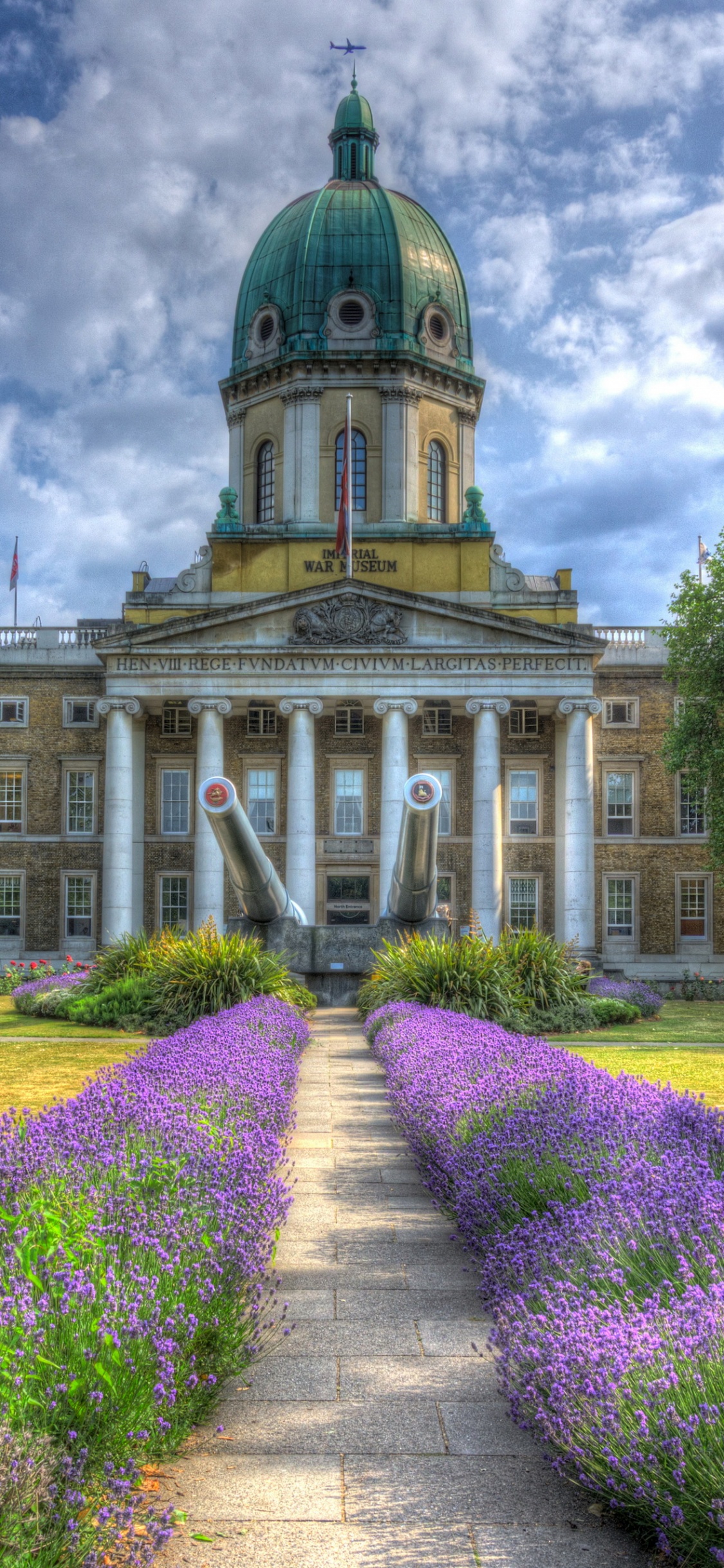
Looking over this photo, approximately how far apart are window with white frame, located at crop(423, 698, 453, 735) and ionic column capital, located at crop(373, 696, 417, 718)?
458 cm

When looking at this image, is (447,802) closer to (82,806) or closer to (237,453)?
(82,806)

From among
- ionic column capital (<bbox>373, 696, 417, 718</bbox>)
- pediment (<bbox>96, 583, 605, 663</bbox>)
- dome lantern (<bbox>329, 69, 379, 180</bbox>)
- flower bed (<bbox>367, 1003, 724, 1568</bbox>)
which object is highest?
dome lantern (<bbox>329, 69, 379, 180</bbox>)

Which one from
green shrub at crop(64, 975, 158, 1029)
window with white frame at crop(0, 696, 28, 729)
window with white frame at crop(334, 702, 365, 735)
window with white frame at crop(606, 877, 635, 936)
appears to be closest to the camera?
green shrub at crop(64, 975, 158, 1029)

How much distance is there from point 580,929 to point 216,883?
11231 millimetres

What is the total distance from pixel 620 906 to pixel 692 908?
2548 millimetres

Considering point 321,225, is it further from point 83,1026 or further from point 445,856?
point 83,1026

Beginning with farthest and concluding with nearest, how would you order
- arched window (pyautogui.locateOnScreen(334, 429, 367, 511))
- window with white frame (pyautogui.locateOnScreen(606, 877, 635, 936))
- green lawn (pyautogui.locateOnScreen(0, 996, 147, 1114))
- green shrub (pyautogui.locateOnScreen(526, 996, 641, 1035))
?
arched window (pyautogui.locateOnScreen(334, 429, 367, 511)) < window with white frame (pyautogui.locateOnScreen(606, 877, 635, 936)) < green shrub (pyautogui.locateOnScreen(526, 996, 641, 1035)) < green lawn (pyautogui.locateOnScreen(0, 996, 147, 1114))

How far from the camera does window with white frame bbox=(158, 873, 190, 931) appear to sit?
43.3 metres

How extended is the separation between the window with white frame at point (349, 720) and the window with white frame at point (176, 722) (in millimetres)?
5221

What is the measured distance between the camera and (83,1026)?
2038cm

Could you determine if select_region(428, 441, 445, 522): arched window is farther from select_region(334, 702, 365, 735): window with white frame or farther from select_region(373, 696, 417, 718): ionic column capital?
select_region(373, 696, 417, 718): ionic column capital

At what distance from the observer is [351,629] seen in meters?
38.8

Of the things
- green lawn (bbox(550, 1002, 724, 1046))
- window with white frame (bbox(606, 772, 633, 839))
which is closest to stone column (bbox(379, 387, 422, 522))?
window with white frame (bbox(606, 772, 633, 839))

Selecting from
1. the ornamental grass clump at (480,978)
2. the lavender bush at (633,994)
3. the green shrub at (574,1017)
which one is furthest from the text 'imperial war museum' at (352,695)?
the ornamental grass clump at (480,978)
